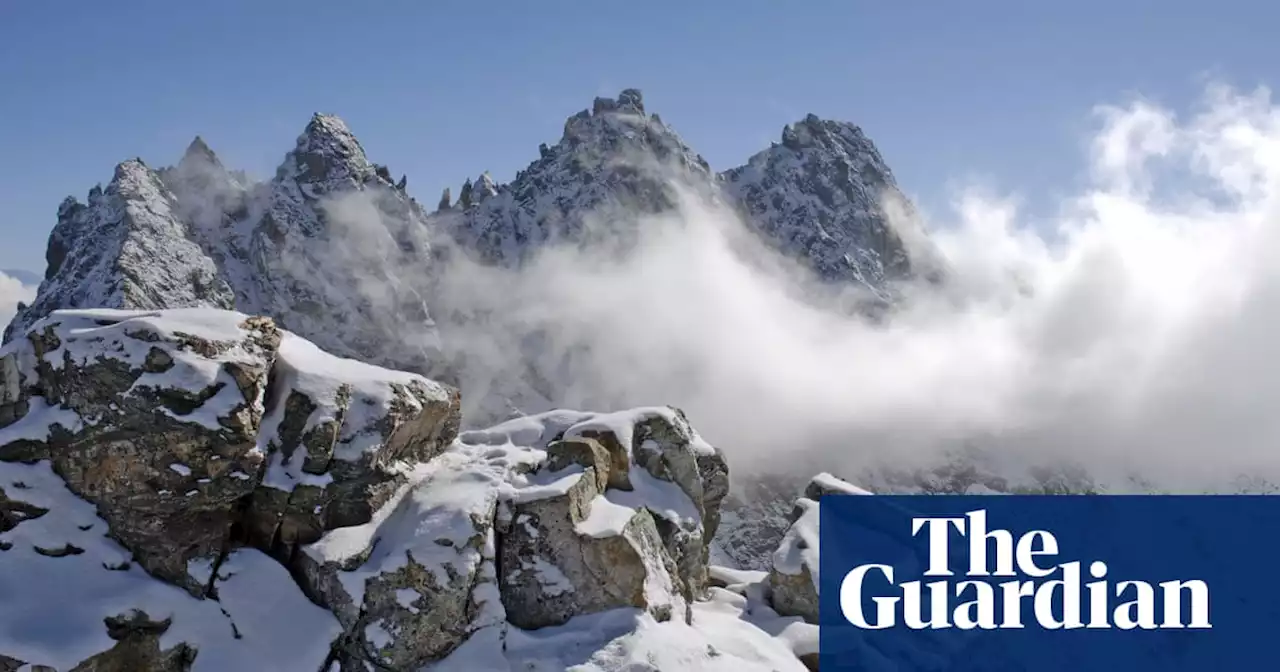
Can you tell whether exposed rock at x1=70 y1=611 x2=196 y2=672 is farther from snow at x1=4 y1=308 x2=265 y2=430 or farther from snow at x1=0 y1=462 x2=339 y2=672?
snow at x1=4 y1=308 x2=265 y2=430

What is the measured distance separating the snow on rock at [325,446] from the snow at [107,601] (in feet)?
5.90

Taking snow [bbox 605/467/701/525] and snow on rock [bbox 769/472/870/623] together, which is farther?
snow on rock [bbox 769/472/870/623]

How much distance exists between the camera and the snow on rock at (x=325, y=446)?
25.4 metres

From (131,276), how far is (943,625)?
163 metres

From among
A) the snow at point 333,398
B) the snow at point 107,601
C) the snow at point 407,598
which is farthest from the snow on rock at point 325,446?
the snow at point 407,598

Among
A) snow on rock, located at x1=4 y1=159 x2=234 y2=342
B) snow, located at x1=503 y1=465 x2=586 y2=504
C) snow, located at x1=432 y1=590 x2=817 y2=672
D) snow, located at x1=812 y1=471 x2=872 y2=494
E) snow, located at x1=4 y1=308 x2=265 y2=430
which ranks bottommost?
snow, located at x1=432 y1=590 x2=817 y2=672

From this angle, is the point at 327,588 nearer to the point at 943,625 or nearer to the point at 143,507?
the point at 143,507

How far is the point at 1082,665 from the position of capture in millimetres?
51969

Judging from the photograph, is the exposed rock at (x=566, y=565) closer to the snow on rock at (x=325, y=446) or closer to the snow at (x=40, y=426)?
the snow on rock at (x=325, y=446)

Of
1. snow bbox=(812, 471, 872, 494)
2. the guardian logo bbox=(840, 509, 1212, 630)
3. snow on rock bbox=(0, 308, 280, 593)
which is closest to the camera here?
snow on rock bbox=(0, 308, 280, 593)

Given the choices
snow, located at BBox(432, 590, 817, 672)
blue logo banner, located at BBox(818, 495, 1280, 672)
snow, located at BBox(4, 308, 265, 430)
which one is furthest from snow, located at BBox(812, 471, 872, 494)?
Answer: snow, located at BBox(4, 308, 265, 430)

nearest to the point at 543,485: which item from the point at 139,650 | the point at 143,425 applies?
the point at 143,425

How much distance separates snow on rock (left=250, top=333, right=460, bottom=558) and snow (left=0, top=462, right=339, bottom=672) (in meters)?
1.80

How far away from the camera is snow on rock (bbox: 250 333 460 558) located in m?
25.4
